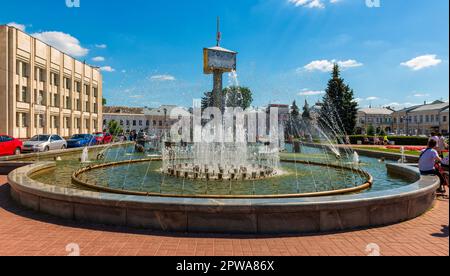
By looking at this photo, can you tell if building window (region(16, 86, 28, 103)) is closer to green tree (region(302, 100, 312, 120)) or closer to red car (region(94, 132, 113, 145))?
red car (region(94, 132, 113, 145))

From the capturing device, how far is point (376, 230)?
17.9 feet

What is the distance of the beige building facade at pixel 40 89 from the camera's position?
32.7 metres

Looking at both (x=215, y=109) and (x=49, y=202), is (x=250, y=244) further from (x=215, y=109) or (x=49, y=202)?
(x=215, y=109)

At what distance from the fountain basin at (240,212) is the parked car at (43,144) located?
1773 cm

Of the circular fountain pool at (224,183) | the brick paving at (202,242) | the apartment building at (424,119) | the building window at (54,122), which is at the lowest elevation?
the brick paving at (202,242)

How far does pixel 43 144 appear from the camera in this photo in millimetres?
21406

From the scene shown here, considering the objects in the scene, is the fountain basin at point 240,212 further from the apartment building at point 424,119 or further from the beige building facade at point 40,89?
the apartment building at point 424,119

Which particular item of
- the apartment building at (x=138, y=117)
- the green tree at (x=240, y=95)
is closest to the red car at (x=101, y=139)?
the green tree at (x=240, y=95)

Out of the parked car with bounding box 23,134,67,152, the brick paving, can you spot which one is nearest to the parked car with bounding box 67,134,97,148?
the parked car with bounding box 23,134,67,152

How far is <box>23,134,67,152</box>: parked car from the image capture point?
20675 mm

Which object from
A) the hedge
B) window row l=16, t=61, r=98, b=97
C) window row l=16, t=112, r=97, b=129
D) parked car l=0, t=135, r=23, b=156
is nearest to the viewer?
parked car l=0, t=135, r=23, b=156

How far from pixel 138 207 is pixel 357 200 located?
3.94 meters

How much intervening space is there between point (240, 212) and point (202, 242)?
0.82 meters

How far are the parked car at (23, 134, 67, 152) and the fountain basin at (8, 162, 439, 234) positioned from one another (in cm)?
1773
